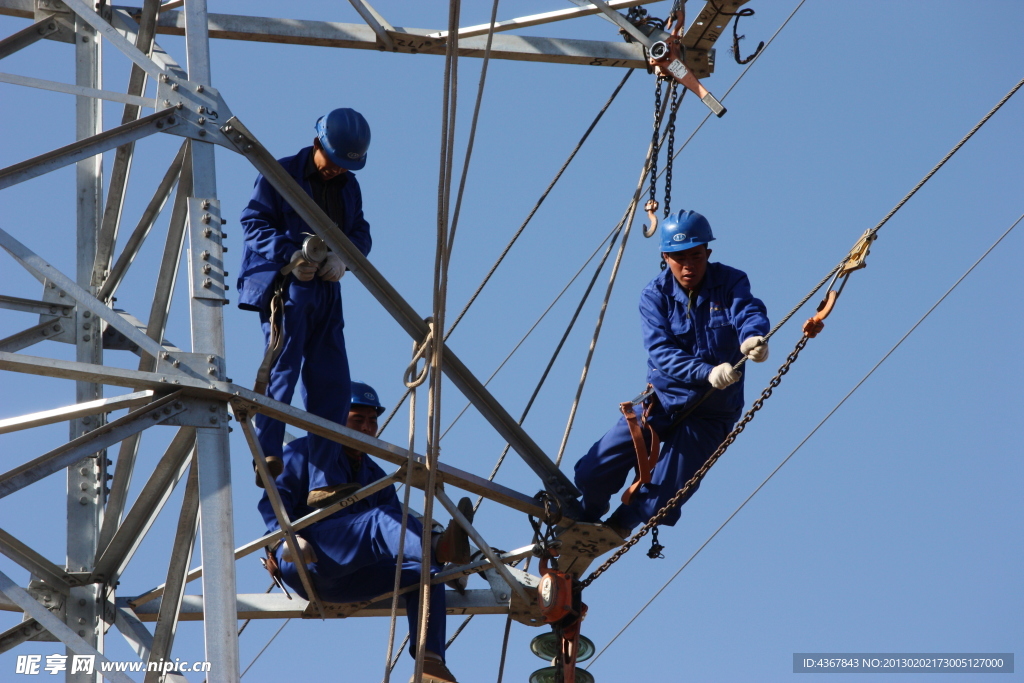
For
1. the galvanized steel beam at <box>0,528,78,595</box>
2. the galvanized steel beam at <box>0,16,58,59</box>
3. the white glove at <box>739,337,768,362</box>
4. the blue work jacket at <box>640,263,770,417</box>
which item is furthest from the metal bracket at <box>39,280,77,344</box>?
the white glove at <box>739,337,768,362</box>

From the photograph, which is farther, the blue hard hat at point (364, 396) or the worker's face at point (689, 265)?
the blue hard hat at point (364, 396)

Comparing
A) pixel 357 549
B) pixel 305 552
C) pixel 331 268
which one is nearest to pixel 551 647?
pixel 357 549

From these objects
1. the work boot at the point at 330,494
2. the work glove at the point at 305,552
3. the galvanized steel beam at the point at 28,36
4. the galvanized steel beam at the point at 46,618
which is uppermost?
the galvanized steel beam at the point at 28,36

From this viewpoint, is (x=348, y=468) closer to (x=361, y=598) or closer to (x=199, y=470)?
(x=361, y=598)

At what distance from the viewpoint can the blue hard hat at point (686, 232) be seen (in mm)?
8594

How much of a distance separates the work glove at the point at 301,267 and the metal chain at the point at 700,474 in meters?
2.26


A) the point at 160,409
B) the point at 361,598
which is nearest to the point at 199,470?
the point at 160,409

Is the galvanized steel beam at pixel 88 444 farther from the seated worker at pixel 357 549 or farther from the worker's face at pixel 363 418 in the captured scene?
the worker's face at pixel 363 418

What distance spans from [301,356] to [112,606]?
1643mm

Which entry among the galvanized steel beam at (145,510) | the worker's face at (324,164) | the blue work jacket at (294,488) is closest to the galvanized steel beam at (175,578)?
the galvanized steel beam at (145,510)

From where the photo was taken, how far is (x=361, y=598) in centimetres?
880

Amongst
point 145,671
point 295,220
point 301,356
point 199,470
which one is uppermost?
point 295,220

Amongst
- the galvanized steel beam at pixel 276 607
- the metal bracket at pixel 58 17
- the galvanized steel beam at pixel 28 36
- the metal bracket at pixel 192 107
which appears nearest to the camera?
the metal bracket at pixel 192 107

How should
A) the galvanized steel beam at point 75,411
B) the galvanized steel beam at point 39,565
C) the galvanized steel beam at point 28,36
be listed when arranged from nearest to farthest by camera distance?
the galvanized steel beam at point 75,411 < the galvanized steel beam at point 39,565 < the galvanized steel beam at point 28,36
